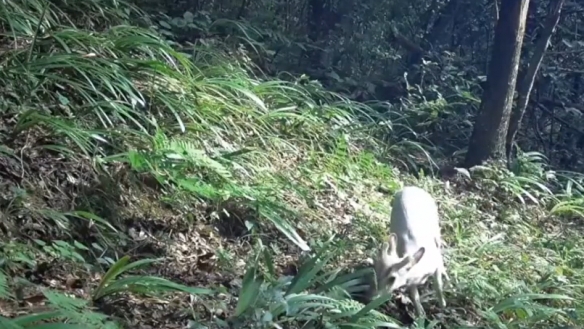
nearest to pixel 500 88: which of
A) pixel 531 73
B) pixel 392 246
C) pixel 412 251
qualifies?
pixel 531 73

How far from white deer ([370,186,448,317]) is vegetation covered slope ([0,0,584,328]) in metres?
0.14

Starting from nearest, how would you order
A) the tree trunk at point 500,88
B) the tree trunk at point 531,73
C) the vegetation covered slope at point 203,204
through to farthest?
1. the vegetation covered slope at point 203,204
2. the tree trunk at point 500,88
3. the tree trunk at point 531,73

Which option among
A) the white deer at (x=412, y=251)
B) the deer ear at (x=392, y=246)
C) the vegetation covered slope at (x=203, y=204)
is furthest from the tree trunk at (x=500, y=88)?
the deer ear at (x=392, y=246)

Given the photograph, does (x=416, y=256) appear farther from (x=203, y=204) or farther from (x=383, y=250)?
(x=203, y=204)

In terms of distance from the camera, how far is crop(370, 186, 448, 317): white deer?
15.1 feet

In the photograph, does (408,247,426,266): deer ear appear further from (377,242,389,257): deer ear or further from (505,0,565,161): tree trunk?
(505,0,565,161): tree trunk

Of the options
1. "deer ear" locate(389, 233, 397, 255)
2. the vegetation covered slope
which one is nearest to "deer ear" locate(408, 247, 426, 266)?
"deer ear" locate(389, 233, 397, 255)

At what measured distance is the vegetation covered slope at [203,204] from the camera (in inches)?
162

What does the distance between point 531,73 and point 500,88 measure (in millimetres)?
501

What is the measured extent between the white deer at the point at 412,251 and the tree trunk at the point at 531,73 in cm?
269

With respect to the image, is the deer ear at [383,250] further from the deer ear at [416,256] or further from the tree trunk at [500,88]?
the tree trunk at [500,88]

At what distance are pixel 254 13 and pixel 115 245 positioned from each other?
18.0ft

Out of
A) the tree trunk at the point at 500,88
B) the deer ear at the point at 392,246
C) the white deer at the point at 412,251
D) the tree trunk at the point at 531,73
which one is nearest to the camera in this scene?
the white deer at the point at 412,251

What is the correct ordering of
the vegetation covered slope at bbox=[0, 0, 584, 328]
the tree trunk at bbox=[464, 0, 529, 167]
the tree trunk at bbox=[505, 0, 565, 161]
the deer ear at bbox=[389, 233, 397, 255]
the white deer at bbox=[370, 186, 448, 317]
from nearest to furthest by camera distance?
the vegetation covered slope at bbox=[0, 0, 584, 328] → the white deer at bbox=[370, 186, 448, 317] → the deer ear at bbox=[389, 233, 397, 255] → the tree trunk at bbox=[464, 0, 529, 167] → the tree trunk at bbox=[505, 0, 565, 161]
